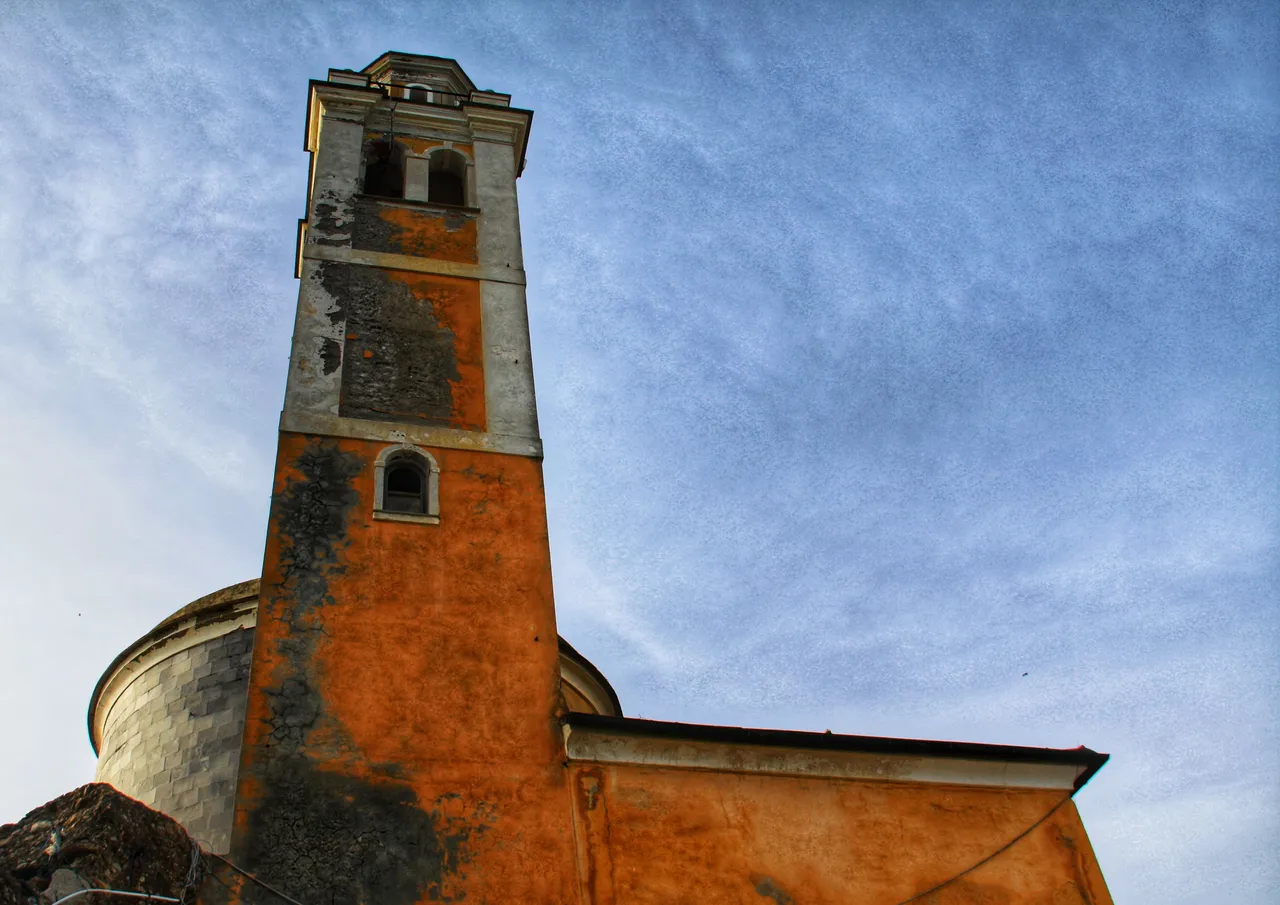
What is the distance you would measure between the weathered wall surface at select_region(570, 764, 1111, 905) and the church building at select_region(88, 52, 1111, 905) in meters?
0.02

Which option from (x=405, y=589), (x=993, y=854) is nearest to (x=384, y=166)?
(x=405, y=589)

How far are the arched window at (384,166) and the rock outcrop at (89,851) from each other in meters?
10.4

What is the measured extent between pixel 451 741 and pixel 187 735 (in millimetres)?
4133

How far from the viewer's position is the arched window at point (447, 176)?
53.1ft

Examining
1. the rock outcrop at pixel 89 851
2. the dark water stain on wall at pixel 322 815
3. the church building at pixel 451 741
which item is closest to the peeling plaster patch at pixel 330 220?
the church building at pixel 451 741

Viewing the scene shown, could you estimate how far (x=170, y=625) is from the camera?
1298 centimetres

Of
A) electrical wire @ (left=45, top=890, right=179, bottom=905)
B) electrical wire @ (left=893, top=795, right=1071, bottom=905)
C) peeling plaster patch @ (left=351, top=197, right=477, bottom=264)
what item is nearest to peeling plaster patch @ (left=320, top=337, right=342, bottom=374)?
peeling plaster patch @ (left=351, top=197, right=477, bottom=264)

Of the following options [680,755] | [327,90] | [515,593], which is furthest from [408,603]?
[327,90]

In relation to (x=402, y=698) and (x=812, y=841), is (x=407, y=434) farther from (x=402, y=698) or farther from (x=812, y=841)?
(x=812, y=841)

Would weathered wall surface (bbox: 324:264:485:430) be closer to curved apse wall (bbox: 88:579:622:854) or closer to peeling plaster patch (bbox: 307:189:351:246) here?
peeling plaster patch (bbox: 307:189:351:246)

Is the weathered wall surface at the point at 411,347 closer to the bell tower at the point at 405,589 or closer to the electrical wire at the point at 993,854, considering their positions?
the bell tower at the point at 405,589

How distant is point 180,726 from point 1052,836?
27.9ft

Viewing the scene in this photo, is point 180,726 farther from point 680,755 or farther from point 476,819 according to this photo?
point 680,755

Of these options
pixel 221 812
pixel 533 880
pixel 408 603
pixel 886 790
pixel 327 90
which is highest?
pixel 327 90
